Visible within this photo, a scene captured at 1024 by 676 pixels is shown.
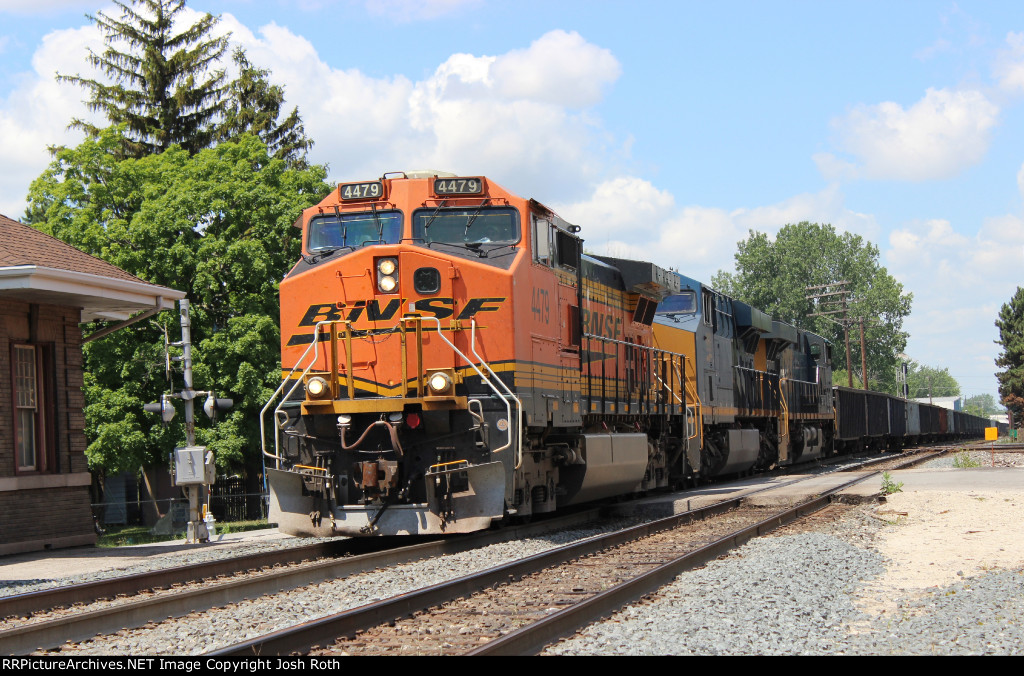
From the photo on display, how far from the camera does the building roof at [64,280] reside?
13805mm

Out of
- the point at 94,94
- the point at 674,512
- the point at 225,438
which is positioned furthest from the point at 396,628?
the point at 94,94

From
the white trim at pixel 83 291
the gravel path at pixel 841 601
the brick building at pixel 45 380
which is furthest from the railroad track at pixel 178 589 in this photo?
the white trim at pixel 83 291

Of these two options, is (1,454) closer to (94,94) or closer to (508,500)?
(508,500)

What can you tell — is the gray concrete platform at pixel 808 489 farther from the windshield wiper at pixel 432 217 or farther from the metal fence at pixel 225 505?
the metal fence at pixel 225 505

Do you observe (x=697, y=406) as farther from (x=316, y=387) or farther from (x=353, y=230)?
(x=316, y=387)

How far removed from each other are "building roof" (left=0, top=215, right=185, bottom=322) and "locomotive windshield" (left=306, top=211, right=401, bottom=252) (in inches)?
143

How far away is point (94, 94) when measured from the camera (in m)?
36.1

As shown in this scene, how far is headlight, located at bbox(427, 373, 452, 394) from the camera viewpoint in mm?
11875

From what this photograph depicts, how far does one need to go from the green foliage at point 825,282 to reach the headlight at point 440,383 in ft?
313

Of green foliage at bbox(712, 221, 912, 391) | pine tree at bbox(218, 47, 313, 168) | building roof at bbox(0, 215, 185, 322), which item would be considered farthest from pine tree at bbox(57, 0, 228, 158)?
green foliage at bbox(712, 221, 912, 391)

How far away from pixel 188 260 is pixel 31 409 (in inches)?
543

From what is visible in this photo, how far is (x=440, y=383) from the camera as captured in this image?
468 inches

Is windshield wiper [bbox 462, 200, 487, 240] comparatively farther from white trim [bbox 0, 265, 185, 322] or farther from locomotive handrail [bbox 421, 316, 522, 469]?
white trim [bbox 0, 265, 185, 322]

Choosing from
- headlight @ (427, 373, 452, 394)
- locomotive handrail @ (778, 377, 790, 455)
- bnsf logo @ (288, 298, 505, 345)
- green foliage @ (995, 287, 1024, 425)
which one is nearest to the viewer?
headlight @ (427, 373, 452, 394)
